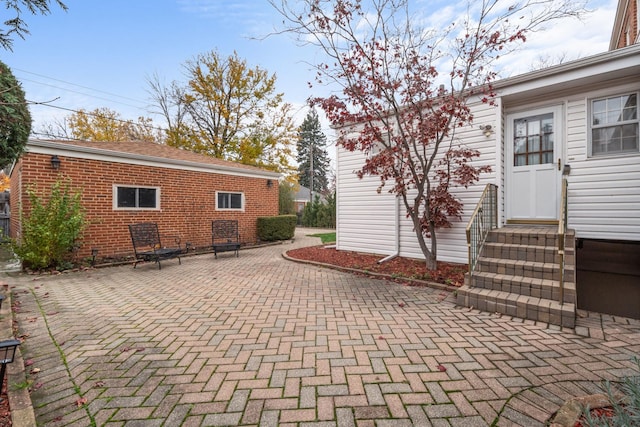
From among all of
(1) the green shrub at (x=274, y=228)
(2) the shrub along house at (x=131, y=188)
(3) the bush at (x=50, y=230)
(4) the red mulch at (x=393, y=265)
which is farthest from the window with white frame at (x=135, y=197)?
(4) the red mulch at (x=393, y=265)

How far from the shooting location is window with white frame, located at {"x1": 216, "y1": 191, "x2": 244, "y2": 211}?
10.2 metres

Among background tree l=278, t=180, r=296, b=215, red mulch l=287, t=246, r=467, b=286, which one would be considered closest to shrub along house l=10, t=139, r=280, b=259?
red mulch l=287, t=246, r=467, b=286

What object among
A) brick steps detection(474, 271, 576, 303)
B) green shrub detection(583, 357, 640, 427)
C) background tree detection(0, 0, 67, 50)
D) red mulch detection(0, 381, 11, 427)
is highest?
background tree detection(0, 0, 67, 50)

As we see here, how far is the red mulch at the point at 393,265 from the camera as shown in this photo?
535 cm

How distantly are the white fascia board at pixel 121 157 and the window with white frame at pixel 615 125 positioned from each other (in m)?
9.80

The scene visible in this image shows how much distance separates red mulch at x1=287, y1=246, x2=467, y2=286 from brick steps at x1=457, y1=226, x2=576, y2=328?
740 millimetres

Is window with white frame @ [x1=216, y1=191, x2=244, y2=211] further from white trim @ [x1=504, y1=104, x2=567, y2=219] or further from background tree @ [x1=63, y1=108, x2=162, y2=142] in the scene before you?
background tree @ [x1=63, y1=108, x2=162, y2=142]

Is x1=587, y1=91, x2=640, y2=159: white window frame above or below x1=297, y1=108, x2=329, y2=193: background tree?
below

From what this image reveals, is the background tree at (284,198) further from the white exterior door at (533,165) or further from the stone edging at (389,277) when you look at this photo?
the white exterior door at (533,165)

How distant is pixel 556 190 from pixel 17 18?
747 cm

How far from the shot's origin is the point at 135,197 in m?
8.12

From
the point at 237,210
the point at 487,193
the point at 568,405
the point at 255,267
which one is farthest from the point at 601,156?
the point at 237,210

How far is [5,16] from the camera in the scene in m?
2.03

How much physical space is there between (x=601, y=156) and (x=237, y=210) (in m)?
10.1
